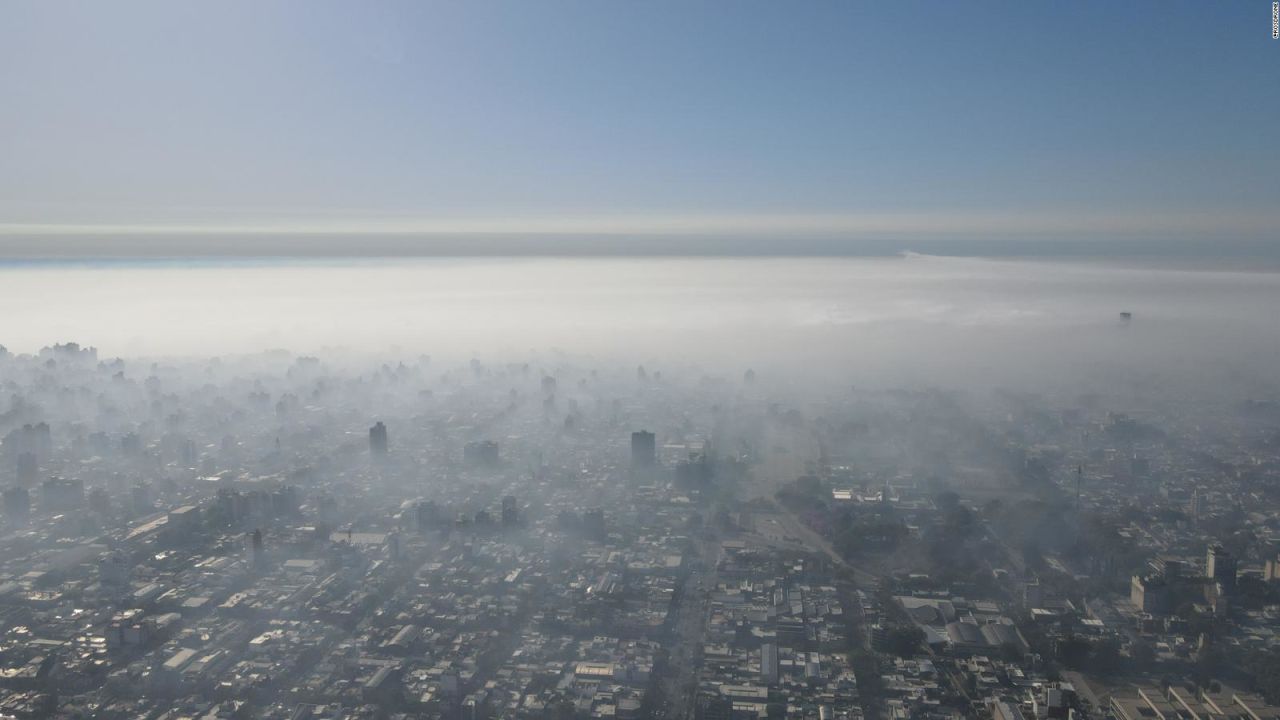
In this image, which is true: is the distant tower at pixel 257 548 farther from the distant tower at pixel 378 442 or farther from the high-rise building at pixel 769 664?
the high-rise building at pixel 769 664

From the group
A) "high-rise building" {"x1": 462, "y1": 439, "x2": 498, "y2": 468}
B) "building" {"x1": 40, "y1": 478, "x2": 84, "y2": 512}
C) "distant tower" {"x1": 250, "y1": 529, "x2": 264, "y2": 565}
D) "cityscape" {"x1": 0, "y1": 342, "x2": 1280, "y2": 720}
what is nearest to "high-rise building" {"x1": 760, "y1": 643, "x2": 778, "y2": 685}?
"cityscape" {"x1": 0, "y1": 342, "x2": 1280, "y2": 720}

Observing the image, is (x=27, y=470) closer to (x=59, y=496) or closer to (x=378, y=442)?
(x=59, y=496)

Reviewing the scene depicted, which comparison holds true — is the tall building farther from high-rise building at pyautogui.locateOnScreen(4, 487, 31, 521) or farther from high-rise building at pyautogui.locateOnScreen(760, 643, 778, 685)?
high-rise building at pyautogui.locateOnScreen(4, 487, 31, 521)

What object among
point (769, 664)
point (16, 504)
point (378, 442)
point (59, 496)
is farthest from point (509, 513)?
point (16, 504)

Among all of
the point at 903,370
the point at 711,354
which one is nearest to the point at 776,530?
the point at 903,370

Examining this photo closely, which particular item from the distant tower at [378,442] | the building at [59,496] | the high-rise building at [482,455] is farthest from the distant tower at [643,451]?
the building at [59,496]

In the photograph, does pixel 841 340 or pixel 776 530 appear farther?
pixel 841 340

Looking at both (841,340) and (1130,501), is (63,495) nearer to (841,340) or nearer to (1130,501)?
(1130,501)
